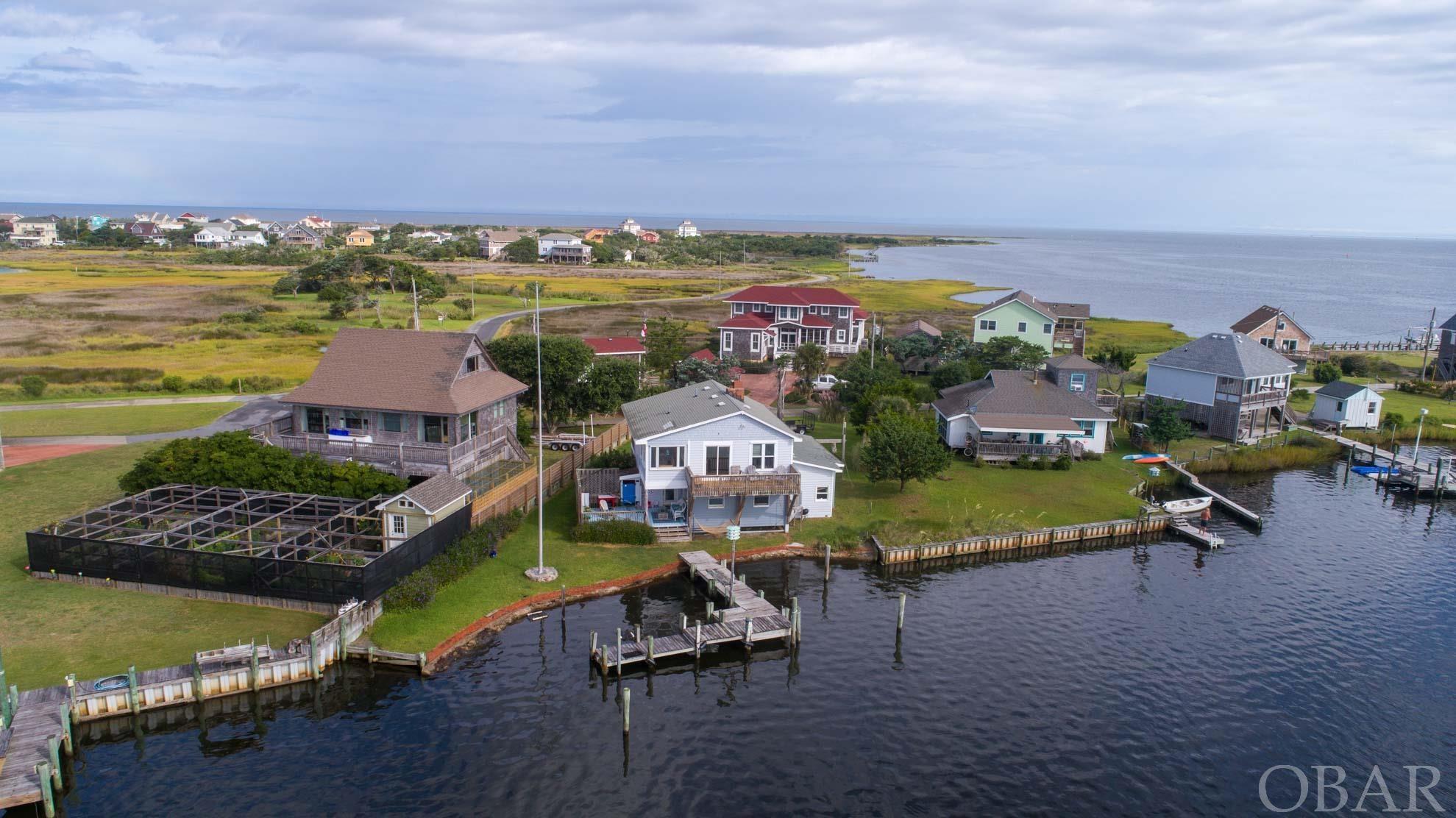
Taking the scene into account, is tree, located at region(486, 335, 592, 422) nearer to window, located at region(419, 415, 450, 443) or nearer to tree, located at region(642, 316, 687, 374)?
window, located at region(419, 415, 450, 443)

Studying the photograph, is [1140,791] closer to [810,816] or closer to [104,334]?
[810,816]

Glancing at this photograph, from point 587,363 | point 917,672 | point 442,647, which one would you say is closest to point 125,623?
point 442,647

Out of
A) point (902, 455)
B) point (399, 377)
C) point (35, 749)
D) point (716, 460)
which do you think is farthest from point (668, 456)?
point (35, 749)

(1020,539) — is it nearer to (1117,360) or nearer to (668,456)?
(668,456)

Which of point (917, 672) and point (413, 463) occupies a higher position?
point (413, 463)

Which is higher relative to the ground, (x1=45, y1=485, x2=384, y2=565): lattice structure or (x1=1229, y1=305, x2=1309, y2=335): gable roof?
(x1=1229, y1=305, x2=1309, y2=335): gable roof
